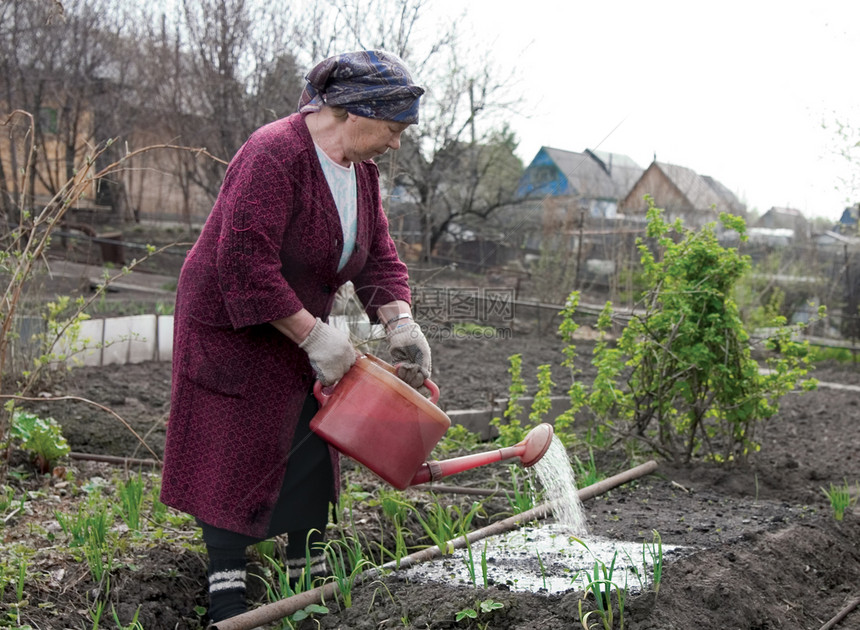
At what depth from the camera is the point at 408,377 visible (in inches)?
92.1

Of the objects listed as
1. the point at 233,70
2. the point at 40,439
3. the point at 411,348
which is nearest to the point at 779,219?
the point at 233,70

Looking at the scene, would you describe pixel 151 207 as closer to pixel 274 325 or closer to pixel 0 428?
pixel 0 428

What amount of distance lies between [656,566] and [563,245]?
32.9 ft

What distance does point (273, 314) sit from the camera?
84.7 inches

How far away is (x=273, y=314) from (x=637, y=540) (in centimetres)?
145

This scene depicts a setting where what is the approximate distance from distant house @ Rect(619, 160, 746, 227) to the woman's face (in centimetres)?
990

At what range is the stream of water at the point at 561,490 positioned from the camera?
2.88m

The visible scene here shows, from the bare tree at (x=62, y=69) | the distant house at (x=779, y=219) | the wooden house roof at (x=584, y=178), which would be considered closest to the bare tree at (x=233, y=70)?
the bare tree at (x=62, y=69)

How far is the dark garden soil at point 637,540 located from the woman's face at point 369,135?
1196mm

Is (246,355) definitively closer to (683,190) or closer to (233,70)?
(233,70)

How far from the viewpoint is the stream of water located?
2.88 meters

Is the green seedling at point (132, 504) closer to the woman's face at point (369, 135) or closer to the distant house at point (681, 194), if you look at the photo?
the woman's face at point (369, 135)

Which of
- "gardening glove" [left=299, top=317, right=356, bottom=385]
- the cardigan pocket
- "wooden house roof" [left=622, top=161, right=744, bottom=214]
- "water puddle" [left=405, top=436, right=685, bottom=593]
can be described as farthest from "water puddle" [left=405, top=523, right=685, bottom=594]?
"wooden house roof" [left=622, top=161, right=744, bottom=214]

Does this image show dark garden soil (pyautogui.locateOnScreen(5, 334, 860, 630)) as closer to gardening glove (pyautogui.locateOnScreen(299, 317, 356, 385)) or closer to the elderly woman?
the elderly woman
